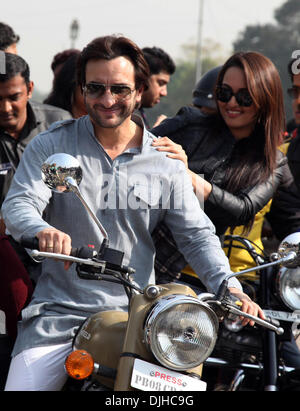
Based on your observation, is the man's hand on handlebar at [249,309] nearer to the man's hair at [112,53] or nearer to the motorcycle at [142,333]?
the motorcycle at [142,333]

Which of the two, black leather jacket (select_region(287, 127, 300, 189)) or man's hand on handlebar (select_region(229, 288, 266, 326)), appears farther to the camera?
black leather jacket (select_region(287, 127, 300, 189))

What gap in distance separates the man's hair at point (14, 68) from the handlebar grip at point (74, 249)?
7.49 feet

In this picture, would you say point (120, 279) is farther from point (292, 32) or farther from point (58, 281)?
point (292, 32)

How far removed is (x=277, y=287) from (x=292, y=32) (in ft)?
114

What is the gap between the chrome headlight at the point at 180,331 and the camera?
2.31 m

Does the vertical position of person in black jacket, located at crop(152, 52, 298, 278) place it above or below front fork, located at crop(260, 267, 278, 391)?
above

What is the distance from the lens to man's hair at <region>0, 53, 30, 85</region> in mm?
4566

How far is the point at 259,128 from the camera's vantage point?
13.5 feet

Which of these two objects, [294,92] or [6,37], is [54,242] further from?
[6,37]

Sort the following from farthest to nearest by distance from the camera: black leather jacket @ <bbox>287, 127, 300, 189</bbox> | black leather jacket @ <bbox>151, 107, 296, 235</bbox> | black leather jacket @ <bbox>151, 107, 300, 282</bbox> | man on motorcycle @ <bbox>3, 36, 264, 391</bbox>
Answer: black leather jacket @ <bbox>287, 127, 300, 189</bbox>, black leather jacket @ <bbox>151, 107, 296, 235</bbox>, black leather jacket @ <bbox>151, 107, 300, 282</bbox>, man on motorcycle @ <bbox>3, 36, 264, 391</bbox>

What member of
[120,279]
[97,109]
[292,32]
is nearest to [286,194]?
[97,109]

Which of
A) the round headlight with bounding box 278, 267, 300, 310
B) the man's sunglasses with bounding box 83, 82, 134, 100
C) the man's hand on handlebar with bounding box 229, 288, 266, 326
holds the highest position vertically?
the man's sunglasses with bounding box 83, 82, 134, 100

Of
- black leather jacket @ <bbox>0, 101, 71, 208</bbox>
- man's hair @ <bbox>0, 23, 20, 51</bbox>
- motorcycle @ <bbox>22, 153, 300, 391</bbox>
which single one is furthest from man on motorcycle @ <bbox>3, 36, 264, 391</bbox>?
man's hair @ <bbox>0, 23, 20, 51</bbox>

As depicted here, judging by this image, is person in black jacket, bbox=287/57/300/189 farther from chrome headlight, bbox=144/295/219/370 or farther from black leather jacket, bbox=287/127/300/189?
chrome headlight, bbox=144/295/219/370
